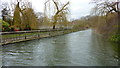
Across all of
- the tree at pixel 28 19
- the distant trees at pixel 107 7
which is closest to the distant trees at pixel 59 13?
the tree at pixel 28 19

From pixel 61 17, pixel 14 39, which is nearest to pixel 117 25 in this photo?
pixel 14 39

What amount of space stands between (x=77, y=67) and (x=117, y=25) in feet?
25.8

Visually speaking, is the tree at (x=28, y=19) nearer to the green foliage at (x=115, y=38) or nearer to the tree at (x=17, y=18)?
the tree at (x=17, y=18)

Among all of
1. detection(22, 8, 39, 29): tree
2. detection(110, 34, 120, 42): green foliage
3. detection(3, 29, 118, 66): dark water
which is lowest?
detection(3, 29, 118, 66): dark water

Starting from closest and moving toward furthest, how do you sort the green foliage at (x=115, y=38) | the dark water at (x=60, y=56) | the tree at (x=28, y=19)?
the dark water at (x=60, y=56)
the green foliage at (x=115, y=38)
the tree at (x=28, y=19)

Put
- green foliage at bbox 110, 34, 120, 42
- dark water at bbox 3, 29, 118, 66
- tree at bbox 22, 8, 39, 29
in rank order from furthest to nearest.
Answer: tree at bbox 22, 8, 39, 29
green foliage at bbox 110, 34, 120, 42
dark water at bbox 3, 29, 118, 66

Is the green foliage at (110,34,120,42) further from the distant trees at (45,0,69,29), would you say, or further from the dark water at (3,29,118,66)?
the distant trees at (45,0,69,29)

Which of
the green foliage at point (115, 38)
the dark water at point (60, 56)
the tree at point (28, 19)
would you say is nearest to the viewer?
the dark water at point (60, 56)

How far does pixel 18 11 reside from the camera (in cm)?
2050

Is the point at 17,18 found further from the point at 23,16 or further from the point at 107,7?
the point at 107,7

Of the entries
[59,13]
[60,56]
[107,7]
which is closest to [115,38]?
[107,7]

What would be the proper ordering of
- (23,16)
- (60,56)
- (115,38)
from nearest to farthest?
(60,56) < (115,38) < (23,16)

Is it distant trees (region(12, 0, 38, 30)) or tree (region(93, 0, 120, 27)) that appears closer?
tree (region(93, 0, 120, 27))

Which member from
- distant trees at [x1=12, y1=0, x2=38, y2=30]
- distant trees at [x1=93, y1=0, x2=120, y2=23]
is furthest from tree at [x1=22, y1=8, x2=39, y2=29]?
distant trees at [x1=93, y1=0, x2=120, y2=23]
